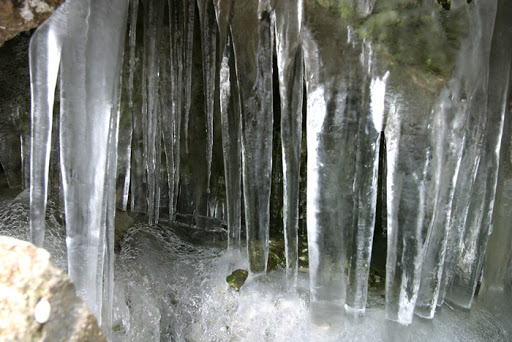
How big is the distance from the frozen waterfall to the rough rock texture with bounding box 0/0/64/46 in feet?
0.31

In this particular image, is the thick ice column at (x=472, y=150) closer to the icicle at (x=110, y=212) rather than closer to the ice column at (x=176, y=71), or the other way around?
the icicle at (x=110, y=212)

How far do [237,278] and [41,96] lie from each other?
1.60 m

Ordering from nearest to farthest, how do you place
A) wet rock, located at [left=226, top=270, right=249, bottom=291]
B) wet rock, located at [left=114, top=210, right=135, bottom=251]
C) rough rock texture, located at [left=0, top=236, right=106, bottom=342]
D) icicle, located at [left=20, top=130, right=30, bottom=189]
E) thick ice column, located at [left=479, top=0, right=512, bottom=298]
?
rough rock texture, located at [left=0, top=236, right=106, bottom=342] → thick ice column, located at [left=479, top=0, right=512, bottom=298] → wet rock, located at [left=226, top=270, right=249, bottom=291] → wet rock, located at [left=114, top=210, right=135, bottom=251] → icicle, located at [left=20, top=130, right=30, bottom=189]

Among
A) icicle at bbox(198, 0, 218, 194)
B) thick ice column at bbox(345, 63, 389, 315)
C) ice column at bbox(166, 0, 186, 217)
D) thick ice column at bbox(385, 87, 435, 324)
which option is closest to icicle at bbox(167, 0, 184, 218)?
ice column at bbox(166, 0, 186, 217)

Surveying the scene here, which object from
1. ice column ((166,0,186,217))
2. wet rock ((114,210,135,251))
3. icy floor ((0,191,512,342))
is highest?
ice column ((166,0,186,217))

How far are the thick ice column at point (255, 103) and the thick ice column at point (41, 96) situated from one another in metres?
0.97

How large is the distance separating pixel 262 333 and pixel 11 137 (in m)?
3.04

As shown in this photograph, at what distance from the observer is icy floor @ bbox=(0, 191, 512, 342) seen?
2252 mm

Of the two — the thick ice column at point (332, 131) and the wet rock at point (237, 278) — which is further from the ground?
the thick ice column at point (332, 131)

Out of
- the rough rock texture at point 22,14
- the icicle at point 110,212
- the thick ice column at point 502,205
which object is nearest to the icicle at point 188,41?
the icicle at point 110,212

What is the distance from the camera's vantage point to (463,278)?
A: 243cm

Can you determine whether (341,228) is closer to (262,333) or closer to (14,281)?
(262,333)

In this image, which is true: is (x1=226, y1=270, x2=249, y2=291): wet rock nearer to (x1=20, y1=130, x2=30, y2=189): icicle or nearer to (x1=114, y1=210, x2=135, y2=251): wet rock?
(x1=114, y1=210, x2=135, y2=251): wet rock

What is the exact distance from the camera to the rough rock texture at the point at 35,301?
104 cm
